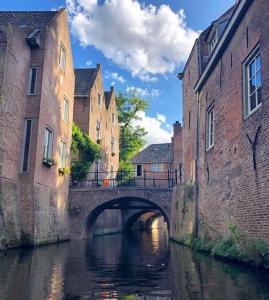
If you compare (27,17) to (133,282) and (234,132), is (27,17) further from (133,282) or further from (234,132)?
(133,282)

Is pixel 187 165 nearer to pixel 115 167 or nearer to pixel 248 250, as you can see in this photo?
pixel 248 250

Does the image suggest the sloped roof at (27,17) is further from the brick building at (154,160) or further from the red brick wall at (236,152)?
the brick building at (154,160)

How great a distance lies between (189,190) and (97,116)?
1445 cm

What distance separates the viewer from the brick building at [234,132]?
8.54m

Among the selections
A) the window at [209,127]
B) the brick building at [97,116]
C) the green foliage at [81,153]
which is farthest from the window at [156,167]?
the window at [209,127]

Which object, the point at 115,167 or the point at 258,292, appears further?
the point at 115,167

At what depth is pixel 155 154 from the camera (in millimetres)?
48625

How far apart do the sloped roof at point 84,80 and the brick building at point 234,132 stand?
1247 cm

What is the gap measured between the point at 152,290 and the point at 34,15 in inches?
772

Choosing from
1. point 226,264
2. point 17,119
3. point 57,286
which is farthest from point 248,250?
point 17,119

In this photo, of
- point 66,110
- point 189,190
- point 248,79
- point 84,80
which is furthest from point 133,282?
point 84,80

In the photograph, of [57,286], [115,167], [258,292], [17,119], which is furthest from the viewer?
[115,167]

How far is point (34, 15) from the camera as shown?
68.5 ft

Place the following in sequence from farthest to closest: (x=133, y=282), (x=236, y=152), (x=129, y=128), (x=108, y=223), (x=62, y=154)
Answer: (x=129, y=128), (x=108, y=223), (x=62, y=154), (x=236, y=152), (x=133, y=282)
